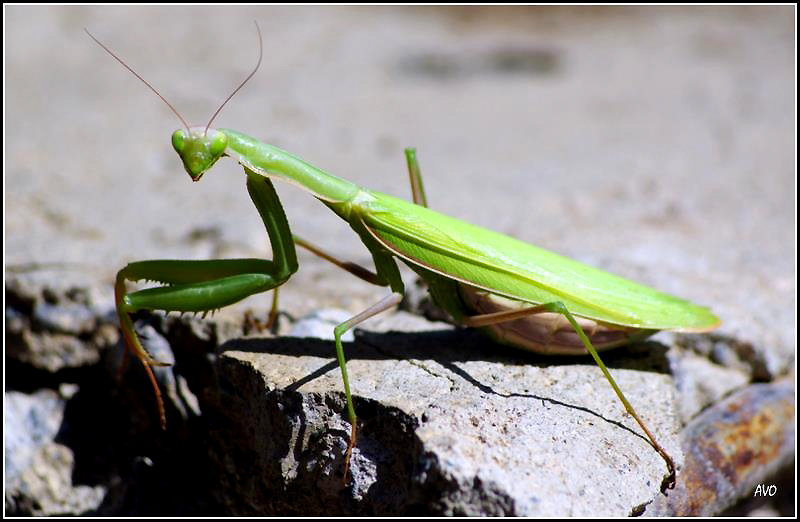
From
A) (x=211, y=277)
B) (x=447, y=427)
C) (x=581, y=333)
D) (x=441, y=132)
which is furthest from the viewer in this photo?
(x=441, y=132)

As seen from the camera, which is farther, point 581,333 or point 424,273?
point 424,273

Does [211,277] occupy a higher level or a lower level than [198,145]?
lower

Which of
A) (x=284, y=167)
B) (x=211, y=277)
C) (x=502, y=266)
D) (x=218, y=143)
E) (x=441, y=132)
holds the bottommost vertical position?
(x=502, y=266)

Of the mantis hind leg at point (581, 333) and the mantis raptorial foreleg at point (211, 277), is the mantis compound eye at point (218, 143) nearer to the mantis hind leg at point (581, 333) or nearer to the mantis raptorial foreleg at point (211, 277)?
the mantis raptorial foreleg at point (211, 277)

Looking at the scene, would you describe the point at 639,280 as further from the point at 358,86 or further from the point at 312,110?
the point at 358,86

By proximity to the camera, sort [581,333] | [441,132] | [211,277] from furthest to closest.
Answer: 1. [441,132]
2. [211,277]
3. [581,333]

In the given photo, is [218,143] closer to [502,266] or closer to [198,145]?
[198,145]

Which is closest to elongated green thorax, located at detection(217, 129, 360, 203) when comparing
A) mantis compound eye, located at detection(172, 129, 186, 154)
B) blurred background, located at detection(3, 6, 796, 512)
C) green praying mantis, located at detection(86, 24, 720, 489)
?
green praying mantis, located at detection(86, 24, 720, 489)

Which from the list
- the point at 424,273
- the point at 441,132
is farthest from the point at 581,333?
the point at 441,132

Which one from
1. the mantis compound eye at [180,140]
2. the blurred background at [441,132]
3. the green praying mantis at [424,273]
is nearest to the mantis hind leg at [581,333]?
the green praying mantis at [424,273]
